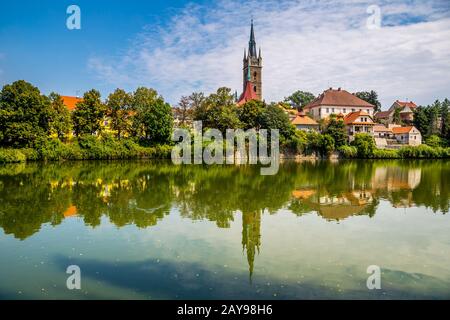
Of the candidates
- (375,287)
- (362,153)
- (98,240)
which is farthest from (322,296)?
(362,153)

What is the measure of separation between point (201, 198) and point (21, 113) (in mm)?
33875

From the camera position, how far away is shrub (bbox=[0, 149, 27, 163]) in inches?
1687

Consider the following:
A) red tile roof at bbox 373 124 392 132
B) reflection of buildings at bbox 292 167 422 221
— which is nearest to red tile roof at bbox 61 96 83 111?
red tile roof at bbox 373 124 392 132

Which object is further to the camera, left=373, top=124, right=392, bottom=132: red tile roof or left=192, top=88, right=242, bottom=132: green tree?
left=373, top=124, right=392, bottom=132: red tile roof

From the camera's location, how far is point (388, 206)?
1895 cm

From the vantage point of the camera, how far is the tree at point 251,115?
5597 cm

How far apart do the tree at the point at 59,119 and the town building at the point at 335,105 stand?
4682 cm

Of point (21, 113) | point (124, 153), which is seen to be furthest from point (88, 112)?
point (21, 113)

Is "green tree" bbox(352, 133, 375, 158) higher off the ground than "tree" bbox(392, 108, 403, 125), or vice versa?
"tree" bbox(392, 108, 403, 125)

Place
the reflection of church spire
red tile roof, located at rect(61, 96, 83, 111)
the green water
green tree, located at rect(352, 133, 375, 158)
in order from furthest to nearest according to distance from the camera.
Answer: red tile roof, located at rect(61, 96, 83, 111), green tree, located at rect(352, 133, 375, 158), the reflection of church spire, the green water

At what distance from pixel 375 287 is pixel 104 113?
50158 mm

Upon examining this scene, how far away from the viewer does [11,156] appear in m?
43.3

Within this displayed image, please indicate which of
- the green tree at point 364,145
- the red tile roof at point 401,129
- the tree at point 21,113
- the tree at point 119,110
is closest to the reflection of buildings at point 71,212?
the tree at point 21,113

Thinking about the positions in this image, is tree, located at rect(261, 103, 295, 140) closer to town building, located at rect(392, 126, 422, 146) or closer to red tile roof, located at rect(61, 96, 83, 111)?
town building, located at rect(392, 126, 422, 146)
